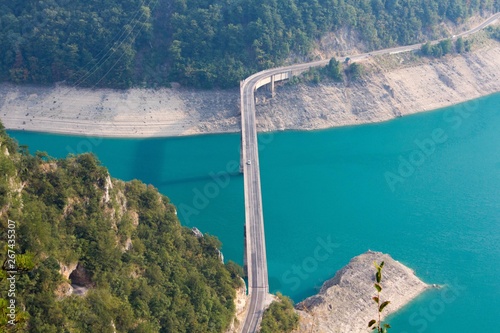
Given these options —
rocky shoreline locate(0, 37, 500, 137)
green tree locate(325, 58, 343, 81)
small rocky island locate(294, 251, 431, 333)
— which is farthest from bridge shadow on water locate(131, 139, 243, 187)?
green tree locate(325, 58, 343, 81)

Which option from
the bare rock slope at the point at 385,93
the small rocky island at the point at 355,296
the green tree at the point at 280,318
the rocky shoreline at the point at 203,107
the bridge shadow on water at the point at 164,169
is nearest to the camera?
the green tree at the point at 280,318

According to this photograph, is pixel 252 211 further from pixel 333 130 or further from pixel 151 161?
pixel 333 130

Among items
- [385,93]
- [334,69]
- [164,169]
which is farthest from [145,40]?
[385,93]

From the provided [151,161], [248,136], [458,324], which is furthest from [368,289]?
[151,161]

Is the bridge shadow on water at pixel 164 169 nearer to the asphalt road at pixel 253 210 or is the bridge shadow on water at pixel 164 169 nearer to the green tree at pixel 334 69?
the asphalt road at pixel 253 210

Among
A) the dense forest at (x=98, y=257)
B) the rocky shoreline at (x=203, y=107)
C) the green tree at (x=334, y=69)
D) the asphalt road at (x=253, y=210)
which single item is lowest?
the dense forest at (x=98, y=257)

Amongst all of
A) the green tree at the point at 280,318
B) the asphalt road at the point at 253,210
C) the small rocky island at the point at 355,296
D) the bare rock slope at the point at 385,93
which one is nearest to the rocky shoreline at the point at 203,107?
the bare rock slope at the point at 385,93

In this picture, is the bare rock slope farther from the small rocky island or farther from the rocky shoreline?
the small rocky island
